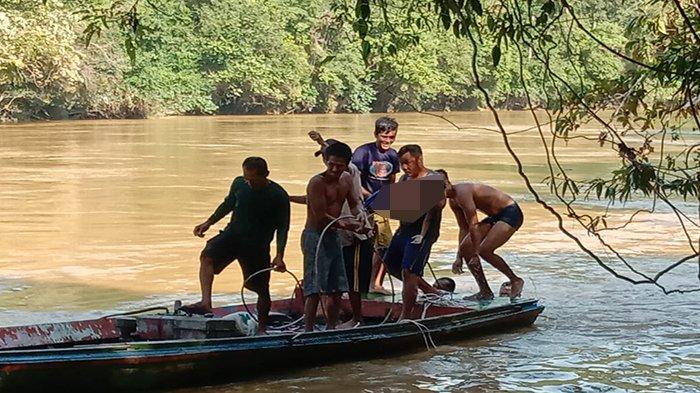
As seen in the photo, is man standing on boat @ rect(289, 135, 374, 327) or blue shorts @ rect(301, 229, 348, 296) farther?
man standing on boat @ rect(289, 135, 374, 327)

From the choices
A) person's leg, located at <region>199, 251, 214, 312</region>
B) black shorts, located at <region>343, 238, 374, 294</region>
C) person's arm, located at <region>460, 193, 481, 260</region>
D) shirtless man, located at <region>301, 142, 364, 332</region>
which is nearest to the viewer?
shirtless man, located at <region>301, 142, 364, 332</region>

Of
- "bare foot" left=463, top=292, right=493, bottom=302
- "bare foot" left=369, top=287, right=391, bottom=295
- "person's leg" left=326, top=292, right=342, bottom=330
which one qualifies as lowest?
"bare foot" left=463, top=292, right=493, bottom=302

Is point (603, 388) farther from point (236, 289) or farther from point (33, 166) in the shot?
point (33, 166)

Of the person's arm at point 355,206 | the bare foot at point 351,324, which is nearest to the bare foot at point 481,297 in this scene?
the bare foot at point 351,324

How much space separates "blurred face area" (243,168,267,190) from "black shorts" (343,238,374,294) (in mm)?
954

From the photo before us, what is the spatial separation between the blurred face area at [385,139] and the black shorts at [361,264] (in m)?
0.97

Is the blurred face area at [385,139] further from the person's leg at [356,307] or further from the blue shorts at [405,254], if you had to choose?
the person's leg at [356,307]

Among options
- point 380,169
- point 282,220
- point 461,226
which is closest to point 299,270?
point 461,226

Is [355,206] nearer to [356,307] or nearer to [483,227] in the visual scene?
[356,307]

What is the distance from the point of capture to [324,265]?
7.97 metres

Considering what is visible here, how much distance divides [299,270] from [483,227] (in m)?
3.90

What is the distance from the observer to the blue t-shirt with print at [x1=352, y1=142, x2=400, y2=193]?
9.70m

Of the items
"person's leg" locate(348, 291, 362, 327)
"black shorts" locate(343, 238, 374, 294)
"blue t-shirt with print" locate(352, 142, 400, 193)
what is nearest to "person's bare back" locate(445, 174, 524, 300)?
"blue t-shirt with print" locate(352, 142, 400, 193)

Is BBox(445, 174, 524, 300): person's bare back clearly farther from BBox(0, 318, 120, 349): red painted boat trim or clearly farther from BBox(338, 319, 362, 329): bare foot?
BBox(0, 318, 120, 349): red painted boat trim
